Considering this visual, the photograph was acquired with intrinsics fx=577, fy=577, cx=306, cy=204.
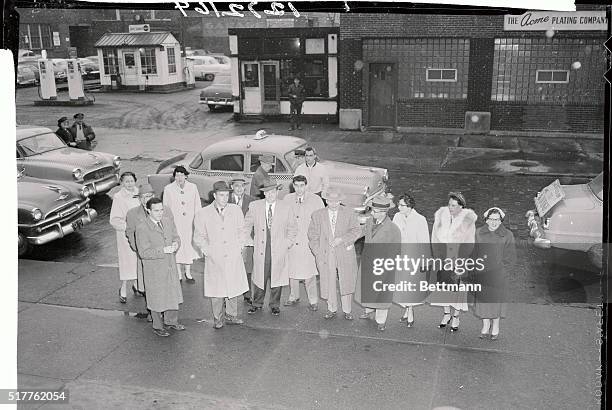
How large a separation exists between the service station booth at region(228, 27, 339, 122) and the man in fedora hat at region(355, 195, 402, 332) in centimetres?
1455

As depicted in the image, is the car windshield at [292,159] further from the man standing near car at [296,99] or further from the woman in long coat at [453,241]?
the man standing near car at [296,99]

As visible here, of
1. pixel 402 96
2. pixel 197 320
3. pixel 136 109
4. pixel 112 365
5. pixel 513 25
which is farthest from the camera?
pixel 136 109

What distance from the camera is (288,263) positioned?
7113 millimetres

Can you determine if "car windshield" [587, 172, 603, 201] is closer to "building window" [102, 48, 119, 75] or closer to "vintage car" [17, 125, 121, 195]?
"vintage car" [17, 125, 121, 195]

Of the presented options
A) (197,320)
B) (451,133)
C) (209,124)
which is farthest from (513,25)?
(197,320)

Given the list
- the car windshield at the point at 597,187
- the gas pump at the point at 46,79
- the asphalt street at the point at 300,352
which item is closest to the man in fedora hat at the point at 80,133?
the asphalt street at the point at 300,352

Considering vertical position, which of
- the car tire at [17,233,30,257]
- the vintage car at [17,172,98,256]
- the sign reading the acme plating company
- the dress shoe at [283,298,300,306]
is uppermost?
the sign reading the acme plating company

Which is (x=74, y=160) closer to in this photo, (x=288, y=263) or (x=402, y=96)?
(x=288, y=263)

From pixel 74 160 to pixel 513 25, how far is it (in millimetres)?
13393

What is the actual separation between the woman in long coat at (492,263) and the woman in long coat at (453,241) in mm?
159

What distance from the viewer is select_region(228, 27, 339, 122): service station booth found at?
20.3 m

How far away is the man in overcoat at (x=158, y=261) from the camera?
6.42 m

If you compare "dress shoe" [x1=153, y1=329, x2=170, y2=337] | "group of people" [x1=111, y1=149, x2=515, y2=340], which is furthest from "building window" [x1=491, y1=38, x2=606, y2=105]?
"dress shoe" [x1=153, y1=329, x2=170, y2=337]

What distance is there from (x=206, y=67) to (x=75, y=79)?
9.76 metres
